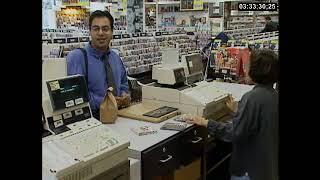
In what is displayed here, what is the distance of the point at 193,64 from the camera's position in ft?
12.2

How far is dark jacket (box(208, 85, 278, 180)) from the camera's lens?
2.30 meters

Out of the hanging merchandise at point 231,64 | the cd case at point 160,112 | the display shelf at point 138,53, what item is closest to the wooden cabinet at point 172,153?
the cd case at point 160,112

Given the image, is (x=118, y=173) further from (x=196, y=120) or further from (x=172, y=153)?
(x=196, y=120)

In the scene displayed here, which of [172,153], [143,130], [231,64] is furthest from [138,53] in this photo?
[172,153]

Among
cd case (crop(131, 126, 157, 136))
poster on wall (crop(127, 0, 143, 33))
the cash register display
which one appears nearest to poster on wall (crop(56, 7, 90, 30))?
poster on wall (crop(127, 0, 143, 33))

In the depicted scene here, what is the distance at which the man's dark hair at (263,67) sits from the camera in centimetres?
231

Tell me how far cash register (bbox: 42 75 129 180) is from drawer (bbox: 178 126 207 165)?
0.79 meters

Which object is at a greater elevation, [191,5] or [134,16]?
[191,5]

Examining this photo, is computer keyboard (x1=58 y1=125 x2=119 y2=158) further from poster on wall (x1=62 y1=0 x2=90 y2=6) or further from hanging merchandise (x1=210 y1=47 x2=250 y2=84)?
poster on wall (x1=62 y1=0 x2=90 y2=6)

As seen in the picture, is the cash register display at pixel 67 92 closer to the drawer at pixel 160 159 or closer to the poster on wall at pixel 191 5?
the drawer at pixel 160 159

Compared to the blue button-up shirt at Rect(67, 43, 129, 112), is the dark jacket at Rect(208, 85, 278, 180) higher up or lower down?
lower down
